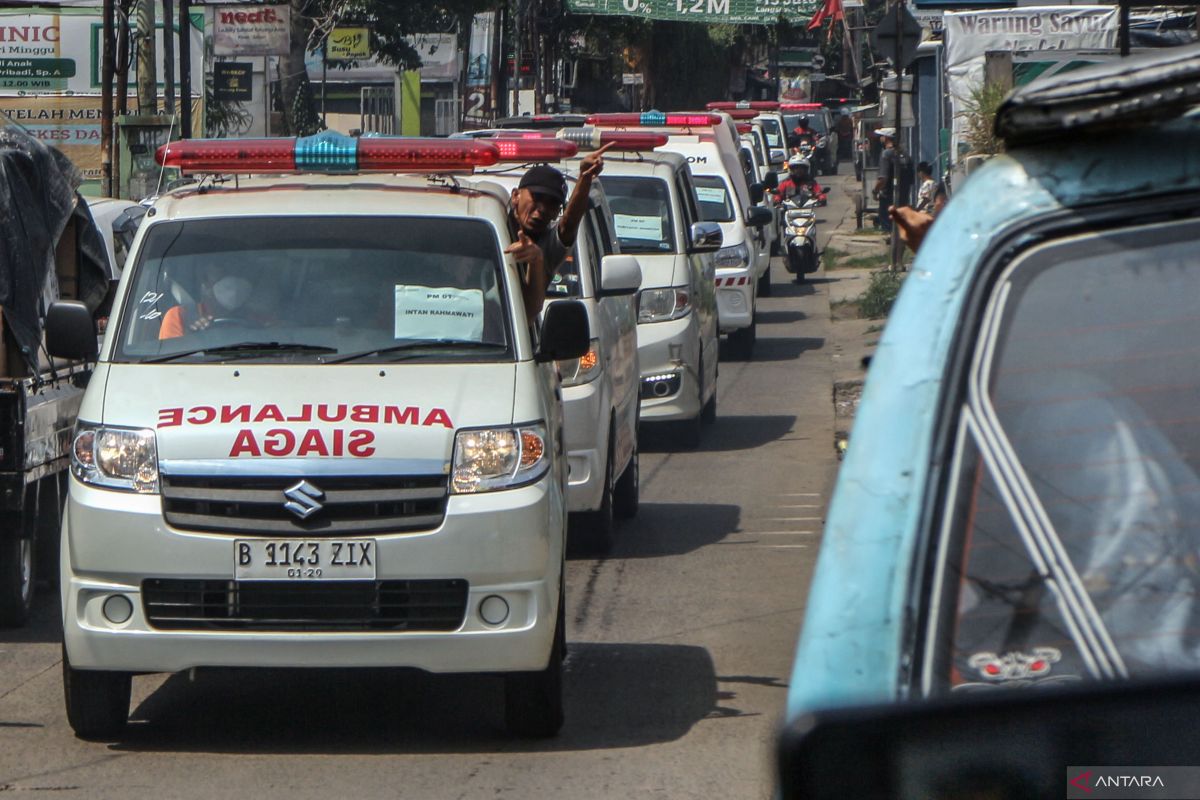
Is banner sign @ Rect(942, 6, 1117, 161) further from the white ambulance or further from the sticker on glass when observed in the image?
the sticker on glass

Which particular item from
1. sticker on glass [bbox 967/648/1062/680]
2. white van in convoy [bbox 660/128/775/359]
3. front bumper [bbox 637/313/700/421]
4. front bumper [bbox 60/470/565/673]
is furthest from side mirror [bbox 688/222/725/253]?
sticker on glass [bbox 967/648/1062/680]

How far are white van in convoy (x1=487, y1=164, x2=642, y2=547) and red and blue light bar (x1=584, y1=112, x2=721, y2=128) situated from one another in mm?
6808

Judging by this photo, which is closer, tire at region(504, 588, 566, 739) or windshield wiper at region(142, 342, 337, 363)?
tire at region(504, 588, 566, 739)

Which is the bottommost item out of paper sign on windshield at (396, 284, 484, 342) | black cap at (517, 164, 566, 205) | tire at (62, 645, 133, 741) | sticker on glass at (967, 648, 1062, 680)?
tire at (62, 645, 133, 741)

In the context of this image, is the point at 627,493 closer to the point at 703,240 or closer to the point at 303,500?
the point at 703,240

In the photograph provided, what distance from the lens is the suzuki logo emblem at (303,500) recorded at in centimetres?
Result: 571

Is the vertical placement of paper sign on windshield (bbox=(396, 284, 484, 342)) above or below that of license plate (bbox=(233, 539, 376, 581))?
above

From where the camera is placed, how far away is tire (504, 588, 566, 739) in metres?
5.99

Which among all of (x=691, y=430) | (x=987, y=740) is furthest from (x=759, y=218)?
(x=987, y=740)

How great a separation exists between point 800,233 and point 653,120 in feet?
29.4

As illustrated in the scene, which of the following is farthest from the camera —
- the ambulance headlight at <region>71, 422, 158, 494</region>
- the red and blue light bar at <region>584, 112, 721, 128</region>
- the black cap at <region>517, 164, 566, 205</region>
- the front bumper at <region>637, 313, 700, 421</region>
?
the red and blue light bar at <region>584, 112, 721, 128</region>

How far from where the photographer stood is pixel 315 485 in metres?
5.73

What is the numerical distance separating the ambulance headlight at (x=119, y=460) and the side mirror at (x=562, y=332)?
1.37 meters

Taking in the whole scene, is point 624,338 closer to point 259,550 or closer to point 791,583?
point 791,583
